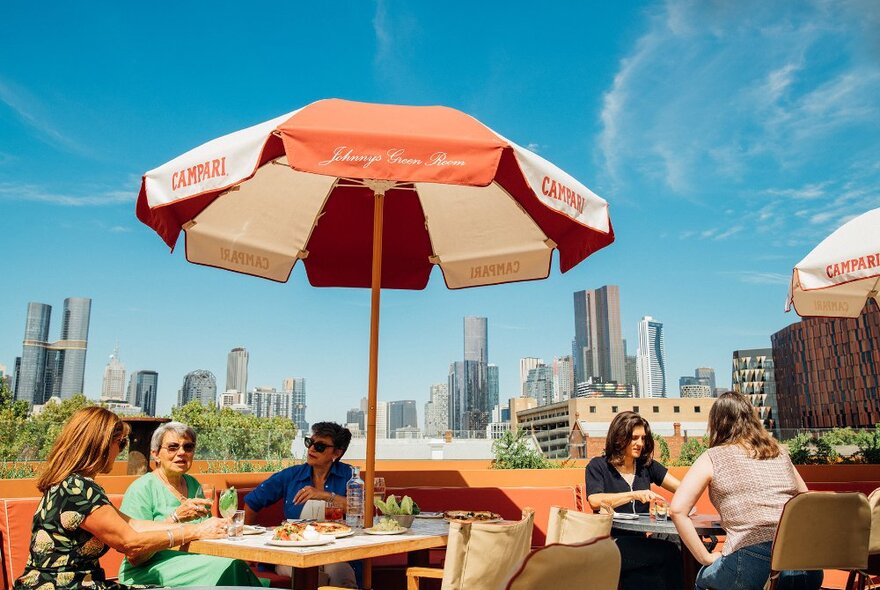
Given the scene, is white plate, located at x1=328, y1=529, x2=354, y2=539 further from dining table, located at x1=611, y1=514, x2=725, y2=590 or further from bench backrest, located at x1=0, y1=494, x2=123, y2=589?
bench backrest, located at x1=0, y1=494, x2=123, y2=589

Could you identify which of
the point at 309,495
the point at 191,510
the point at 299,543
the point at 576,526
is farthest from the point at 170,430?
the point at 576,526

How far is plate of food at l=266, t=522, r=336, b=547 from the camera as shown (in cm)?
269

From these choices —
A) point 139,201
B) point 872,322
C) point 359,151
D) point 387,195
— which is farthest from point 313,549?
point 872,322

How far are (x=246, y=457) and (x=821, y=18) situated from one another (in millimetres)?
54156

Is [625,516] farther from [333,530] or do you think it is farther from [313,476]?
[313,476]

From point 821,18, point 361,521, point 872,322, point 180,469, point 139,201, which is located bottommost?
point 361,521

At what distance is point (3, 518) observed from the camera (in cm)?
363

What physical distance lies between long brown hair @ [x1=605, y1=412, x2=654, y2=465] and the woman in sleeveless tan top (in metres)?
1.28

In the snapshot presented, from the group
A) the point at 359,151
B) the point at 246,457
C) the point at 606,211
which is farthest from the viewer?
the point at 246,457

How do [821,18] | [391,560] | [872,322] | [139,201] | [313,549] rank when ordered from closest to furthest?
1. [313,549]
2. [139,201]
3. [391,560]
4. [821,18]
5. [872,322]

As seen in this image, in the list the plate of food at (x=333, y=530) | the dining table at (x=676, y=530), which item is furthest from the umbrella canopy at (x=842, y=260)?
the plate of food at (x=333, y=530)

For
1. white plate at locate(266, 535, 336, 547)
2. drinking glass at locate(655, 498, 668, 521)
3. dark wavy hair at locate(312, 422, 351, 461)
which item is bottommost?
drinking glass at locate(655, 498, 668, 521)

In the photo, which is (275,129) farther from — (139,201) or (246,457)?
(246,457)

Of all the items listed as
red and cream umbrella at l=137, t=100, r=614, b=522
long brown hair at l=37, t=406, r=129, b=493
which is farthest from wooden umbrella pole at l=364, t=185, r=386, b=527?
long brown hair at l=37, t=406, r=129, b=493
